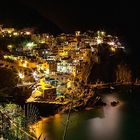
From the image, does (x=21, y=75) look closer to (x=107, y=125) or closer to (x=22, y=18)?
(x=107, y=125)

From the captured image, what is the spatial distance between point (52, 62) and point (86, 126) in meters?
7.51

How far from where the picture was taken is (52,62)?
21.7 meters

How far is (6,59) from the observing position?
63.3ft

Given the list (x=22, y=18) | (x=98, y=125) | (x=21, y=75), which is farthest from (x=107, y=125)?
(x=22, y=18)

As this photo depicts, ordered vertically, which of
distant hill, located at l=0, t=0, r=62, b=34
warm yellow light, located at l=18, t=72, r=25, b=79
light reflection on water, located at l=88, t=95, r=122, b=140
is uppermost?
distant hill, located at l=0, t=0, r=62, b=34

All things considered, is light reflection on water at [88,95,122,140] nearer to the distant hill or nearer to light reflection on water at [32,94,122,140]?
light reflection on water at [32,94,122,140]

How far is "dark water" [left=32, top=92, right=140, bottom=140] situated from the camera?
1371 cm

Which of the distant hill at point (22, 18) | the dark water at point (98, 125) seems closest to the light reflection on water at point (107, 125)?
the dark water at point (98, 125)

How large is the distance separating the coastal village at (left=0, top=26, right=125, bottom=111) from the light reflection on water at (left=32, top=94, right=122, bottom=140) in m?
1.18

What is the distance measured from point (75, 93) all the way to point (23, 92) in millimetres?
Result: 3272

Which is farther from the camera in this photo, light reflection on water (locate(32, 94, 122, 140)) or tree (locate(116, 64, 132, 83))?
tree (locate(116, 64, 132, 83))

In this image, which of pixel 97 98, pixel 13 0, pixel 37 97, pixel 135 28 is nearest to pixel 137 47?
pixel 135 28

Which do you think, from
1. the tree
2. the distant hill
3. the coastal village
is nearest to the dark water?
the coastal village

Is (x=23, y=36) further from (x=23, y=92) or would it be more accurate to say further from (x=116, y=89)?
(x=23, y=92)
